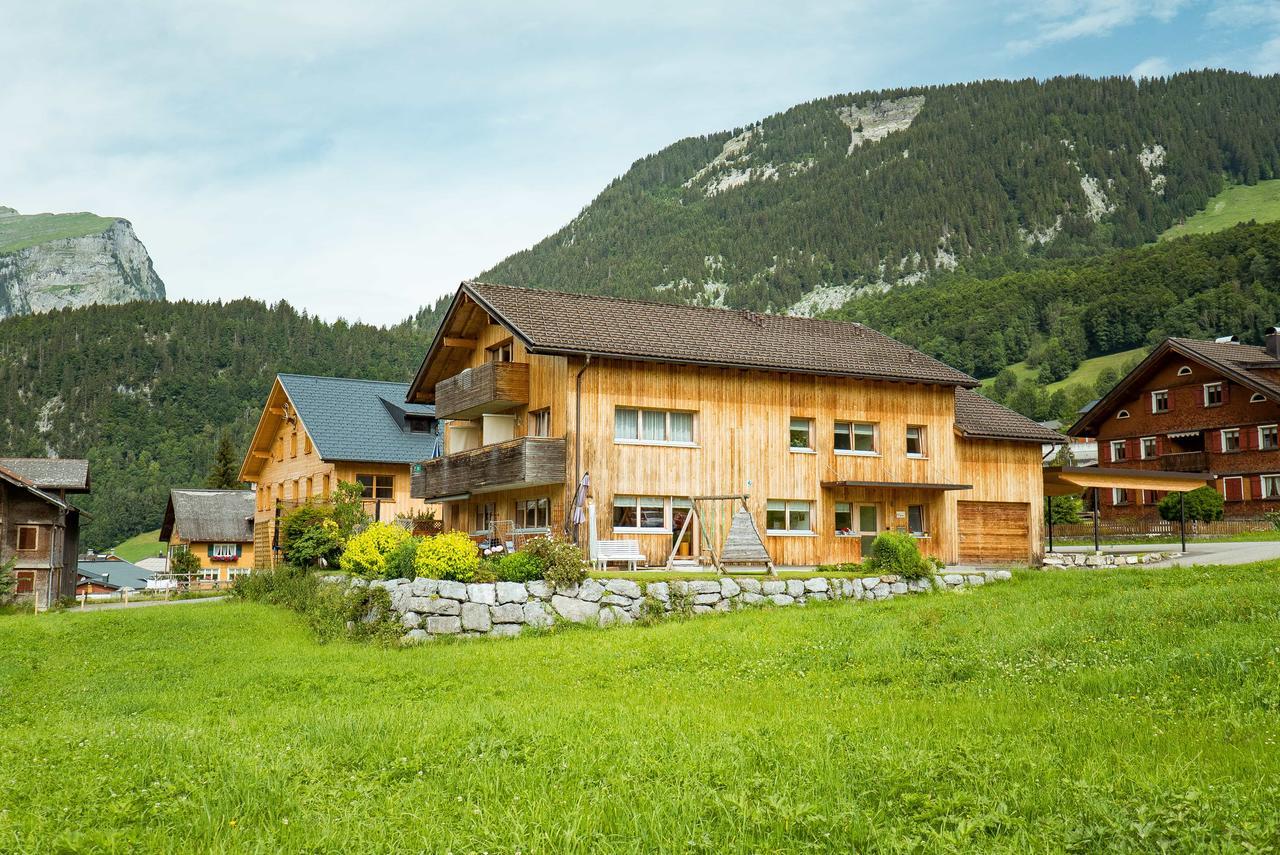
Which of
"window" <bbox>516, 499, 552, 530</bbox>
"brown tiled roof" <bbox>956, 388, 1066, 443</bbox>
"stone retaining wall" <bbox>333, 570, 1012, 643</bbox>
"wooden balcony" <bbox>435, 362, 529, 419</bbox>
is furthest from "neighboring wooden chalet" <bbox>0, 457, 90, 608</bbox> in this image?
"brown tiled roof" <bbox>956, 388, 1066, 443</bbox>

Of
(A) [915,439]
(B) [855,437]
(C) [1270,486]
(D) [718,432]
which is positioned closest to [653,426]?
(D) [718,432]

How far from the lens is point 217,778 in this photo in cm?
827

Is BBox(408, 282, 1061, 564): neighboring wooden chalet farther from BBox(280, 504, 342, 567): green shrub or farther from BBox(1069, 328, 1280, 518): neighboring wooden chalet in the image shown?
BBox(1069, 328, 1280, 518): neighboring wooden chalet

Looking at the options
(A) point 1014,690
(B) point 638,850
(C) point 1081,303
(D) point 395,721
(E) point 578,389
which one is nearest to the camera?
(B) point 638,850

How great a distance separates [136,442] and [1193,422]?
13674 cm

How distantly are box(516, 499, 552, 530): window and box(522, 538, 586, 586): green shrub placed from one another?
6009 mm

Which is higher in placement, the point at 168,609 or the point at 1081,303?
the point at 1081,303

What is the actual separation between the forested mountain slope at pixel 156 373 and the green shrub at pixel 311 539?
4350 inches

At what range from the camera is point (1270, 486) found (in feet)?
186

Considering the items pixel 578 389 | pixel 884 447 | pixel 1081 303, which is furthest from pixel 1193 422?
pixel 1081 303

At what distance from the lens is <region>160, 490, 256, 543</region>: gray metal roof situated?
247 ft

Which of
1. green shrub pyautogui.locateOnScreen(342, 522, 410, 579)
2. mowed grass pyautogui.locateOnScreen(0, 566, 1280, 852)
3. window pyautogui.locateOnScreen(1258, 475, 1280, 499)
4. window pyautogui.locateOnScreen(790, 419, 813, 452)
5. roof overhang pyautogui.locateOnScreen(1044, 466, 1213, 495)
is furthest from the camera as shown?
window pyautogui.locateOnScreen(1258, 475, 1280, 499)

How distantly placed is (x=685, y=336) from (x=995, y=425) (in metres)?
12.5

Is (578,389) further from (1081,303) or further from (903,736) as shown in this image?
(1081,303)
